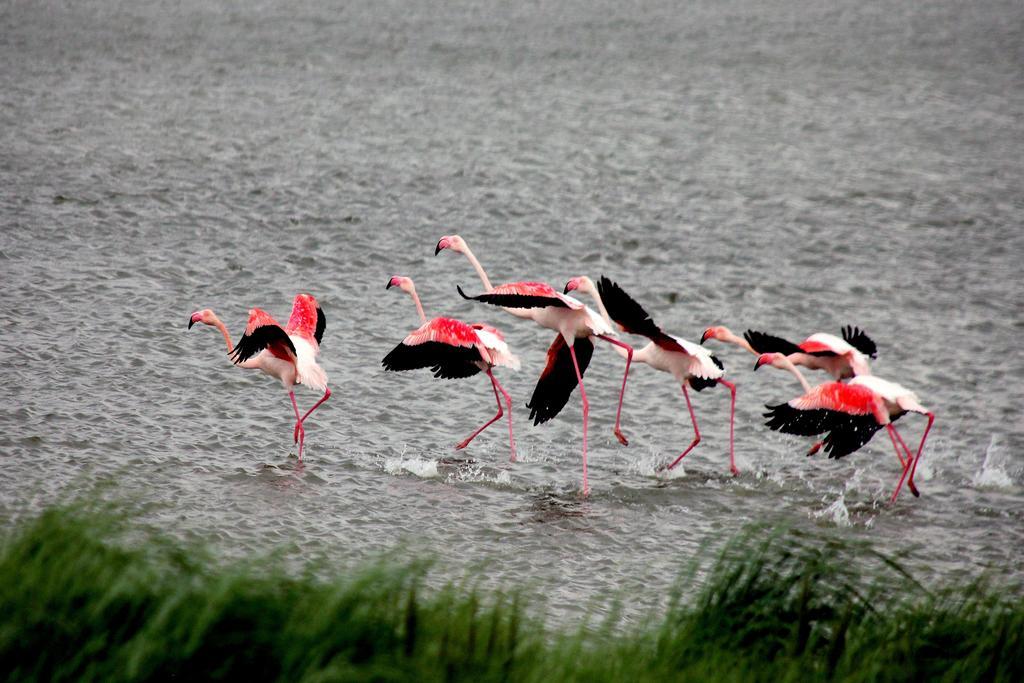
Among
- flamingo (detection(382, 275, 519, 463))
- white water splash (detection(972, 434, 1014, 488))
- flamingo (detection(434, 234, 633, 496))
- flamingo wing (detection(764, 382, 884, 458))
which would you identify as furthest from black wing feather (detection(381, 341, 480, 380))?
white water splash (detection(972, 434, 1014, 488))

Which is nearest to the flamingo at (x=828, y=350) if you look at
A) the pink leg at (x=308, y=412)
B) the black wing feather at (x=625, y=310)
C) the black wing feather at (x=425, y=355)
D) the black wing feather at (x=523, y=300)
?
the black wing feather at (x=625, y=310)

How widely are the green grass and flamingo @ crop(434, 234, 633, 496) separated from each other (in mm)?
3111

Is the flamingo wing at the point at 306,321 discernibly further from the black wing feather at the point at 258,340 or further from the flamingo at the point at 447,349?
the flamingo at the point at 447,349

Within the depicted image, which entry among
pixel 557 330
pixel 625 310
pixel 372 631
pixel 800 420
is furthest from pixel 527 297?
pixel 372 631

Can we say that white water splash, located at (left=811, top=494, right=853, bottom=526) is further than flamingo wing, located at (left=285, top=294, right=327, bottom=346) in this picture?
No

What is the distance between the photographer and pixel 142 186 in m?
14.5

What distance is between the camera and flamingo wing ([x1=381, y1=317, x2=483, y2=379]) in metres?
8.52

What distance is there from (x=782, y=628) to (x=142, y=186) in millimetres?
11009

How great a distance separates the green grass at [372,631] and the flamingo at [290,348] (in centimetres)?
303

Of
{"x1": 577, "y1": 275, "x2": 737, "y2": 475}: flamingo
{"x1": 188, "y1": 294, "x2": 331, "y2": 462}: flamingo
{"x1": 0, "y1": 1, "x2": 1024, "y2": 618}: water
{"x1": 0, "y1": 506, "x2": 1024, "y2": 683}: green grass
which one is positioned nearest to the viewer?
{"x1": 0, "y1": 506, "x2": 1024, "y2": 683}: green grass

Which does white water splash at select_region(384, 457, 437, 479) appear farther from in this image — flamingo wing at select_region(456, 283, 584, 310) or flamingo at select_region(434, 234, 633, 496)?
flamingo wing at select_region(456, 283, 584, 310)

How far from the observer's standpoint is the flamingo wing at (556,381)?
8.98 m

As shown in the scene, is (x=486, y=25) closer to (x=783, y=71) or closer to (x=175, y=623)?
(x=783, y=71)

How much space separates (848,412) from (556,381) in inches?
77.6
